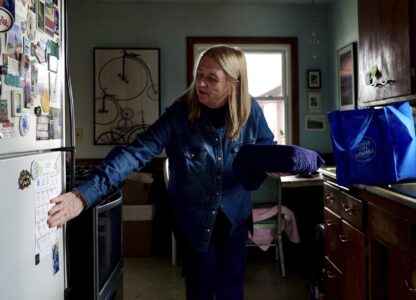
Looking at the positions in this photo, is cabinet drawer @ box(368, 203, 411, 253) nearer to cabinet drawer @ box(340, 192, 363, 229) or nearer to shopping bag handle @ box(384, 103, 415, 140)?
cabinet drawer @ box(340, 192, 363, 229)

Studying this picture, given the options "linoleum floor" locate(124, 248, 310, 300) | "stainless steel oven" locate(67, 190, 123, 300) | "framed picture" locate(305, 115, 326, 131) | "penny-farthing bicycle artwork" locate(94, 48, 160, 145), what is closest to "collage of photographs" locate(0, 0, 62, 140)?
"stainless steel oven" locate(67, 190, 123, 300)

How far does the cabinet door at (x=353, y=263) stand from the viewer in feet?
6.14

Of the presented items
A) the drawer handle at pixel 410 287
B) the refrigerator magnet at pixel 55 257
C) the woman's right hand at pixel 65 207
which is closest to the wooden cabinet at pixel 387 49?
the drawer handle at pixel 410 287

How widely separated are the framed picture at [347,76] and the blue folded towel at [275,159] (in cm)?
240

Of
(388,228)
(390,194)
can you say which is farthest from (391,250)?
(390,194)

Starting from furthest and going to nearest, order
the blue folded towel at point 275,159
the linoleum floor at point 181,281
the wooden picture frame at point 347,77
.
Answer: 1. the wooden picture frame at point 347,77
2. the linoleum floor at point 181,281
3. the blue folded towel at point 275,159

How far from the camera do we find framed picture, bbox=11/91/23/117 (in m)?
1.02

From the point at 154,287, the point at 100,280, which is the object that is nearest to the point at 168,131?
the point at 100,280

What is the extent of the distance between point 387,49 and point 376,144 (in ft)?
2.10

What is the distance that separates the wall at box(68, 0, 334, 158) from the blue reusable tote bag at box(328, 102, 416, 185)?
2.33m

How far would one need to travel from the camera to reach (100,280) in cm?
162

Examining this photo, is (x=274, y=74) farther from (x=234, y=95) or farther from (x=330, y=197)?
(x=234, y=95)

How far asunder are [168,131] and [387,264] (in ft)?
3.71

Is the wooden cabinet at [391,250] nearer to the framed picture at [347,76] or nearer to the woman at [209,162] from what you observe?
the woman at [209,162]
